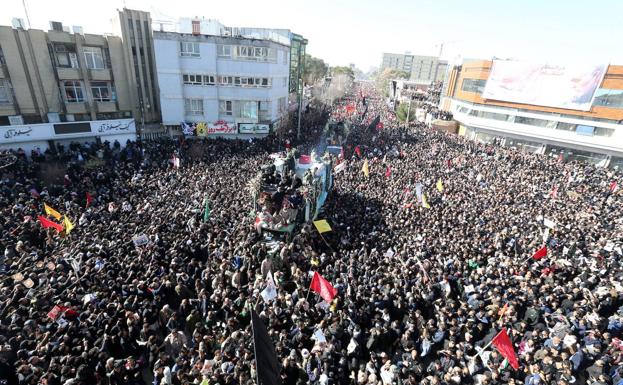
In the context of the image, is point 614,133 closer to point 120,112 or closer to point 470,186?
point 470,186

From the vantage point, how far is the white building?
91.9ft

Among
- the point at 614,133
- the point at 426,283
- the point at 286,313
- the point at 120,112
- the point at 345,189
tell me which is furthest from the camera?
the point at 614,133

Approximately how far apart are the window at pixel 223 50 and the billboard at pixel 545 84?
99.9ft

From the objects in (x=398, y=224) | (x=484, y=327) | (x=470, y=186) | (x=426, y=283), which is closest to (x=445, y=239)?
(x=398, y=224)

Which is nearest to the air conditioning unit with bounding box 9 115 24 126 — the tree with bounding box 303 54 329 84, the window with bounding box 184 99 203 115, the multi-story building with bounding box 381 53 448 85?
the window with bounding box 184 99 203 115

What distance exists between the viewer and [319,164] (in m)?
18.1

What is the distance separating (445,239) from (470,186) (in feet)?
31.1

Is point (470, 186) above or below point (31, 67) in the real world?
below

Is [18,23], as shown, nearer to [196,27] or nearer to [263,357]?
[196,27]

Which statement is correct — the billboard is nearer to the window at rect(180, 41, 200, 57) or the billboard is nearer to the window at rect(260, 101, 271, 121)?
the window at rect(260, 101, 271, 121)

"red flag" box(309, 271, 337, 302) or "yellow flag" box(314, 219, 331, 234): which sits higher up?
"red flag" box(309, 271, 337, 302)

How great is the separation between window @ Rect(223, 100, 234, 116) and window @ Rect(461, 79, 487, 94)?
30.7 metres

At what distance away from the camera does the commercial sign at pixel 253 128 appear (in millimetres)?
30797

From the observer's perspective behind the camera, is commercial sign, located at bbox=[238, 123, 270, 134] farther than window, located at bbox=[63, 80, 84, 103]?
Yes
